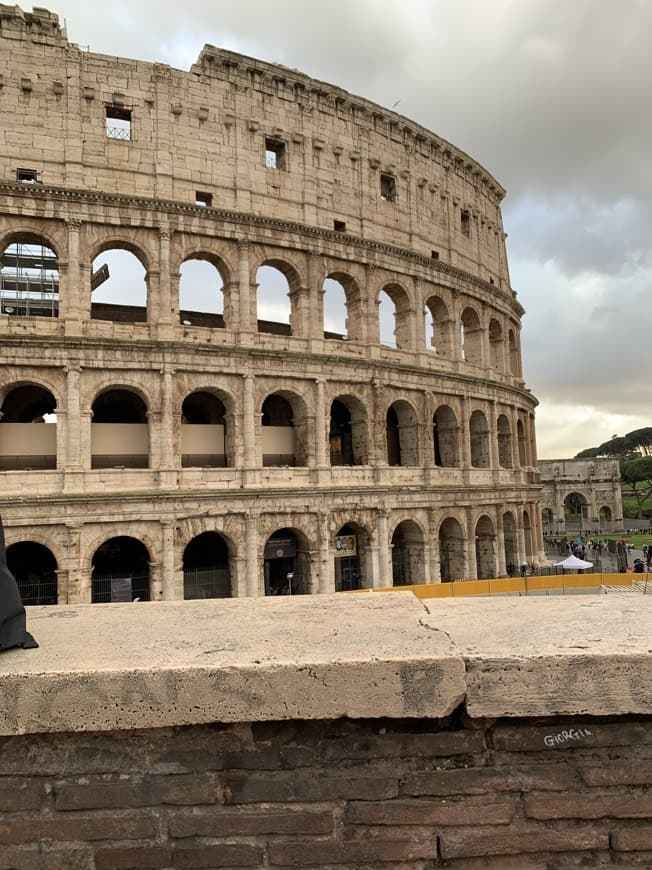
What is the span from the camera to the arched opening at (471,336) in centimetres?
2831

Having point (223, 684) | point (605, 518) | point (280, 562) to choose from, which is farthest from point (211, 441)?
point (605, 518)

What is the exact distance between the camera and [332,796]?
2.68 metres

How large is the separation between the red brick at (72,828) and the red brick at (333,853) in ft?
1.77

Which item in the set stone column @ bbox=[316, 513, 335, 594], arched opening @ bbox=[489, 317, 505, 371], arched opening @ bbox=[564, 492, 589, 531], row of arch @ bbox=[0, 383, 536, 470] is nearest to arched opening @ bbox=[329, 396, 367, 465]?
row of arch @ bbox=[0, 383, 536, 470]

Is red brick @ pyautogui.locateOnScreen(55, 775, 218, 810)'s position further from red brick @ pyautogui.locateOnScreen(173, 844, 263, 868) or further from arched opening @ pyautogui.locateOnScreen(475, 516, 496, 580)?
arched opening @ pyautogui.locateOnScreen(475, 516, 496, 580)

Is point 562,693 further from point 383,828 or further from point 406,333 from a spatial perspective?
point 406,333

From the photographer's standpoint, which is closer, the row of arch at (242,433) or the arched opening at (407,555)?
the row of arch at (242,433)

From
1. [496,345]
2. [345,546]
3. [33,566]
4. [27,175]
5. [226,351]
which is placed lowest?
[33,566]

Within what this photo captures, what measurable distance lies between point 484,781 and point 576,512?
238 ft

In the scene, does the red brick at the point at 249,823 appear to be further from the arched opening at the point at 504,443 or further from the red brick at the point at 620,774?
the arched opening at the point at 504,443

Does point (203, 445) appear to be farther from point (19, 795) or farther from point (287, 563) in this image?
point (19, 795)

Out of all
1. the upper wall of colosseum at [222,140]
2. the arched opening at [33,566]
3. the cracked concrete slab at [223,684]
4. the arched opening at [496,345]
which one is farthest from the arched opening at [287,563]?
the cracked concrete slab at [223,684]

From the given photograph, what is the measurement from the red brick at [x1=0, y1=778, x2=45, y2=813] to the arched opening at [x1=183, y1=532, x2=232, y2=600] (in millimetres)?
18405

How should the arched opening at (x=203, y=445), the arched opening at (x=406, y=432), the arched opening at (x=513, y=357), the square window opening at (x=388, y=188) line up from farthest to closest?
the arched opening at (x=513, y=357) → the square window opening at (x=388, y=188) → the arched opening at (x=406, y=432) → the arched opening at (x=203, y=445)
